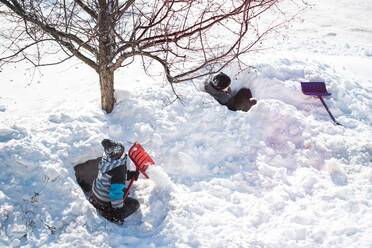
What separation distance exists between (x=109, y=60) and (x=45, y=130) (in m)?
1.56

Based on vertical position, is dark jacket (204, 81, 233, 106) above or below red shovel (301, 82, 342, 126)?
above

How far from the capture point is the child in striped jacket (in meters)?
3.66

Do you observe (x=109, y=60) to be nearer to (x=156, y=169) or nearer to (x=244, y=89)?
(x=156, y=169)

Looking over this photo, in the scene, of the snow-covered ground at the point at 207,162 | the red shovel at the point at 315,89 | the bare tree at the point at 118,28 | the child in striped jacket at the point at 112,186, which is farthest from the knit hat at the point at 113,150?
the red shovel at the point at 315,89

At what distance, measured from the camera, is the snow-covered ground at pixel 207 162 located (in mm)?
3596

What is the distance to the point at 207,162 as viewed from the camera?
494 centimetres

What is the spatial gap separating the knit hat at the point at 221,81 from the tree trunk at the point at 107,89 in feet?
7.61

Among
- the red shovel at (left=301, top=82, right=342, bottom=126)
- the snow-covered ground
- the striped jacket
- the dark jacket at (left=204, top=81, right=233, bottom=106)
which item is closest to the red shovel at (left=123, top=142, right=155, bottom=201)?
the snow-covered ground

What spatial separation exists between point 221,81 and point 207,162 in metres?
2.23

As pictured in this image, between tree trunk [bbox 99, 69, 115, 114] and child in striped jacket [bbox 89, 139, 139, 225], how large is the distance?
1.59 meters

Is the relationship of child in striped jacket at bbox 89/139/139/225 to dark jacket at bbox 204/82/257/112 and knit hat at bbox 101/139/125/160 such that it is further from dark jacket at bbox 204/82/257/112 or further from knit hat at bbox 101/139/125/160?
dark jacket at bbox 204/82/257/112

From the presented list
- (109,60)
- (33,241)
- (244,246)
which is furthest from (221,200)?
(109,60)

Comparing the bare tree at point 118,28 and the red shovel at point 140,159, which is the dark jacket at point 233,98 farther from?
the red shovel at point 140,159

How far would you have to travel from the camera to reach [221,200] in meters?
4.25
